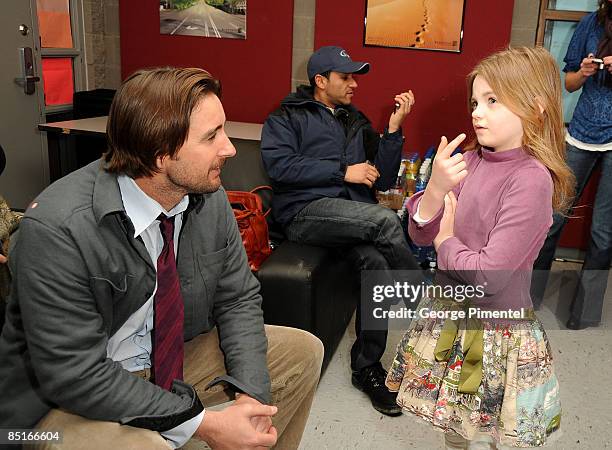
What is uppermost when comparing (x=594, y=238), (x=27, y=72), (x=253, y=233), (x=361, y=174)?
(x=27, y=72)

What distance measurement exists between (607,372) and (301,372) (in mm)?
1689

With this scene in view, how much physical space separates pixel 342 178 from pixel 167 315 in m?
1.37

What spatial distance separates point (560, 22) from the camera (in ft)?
12.4

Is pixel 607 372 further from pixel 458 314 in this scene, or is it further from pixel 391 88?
pixel 391 88

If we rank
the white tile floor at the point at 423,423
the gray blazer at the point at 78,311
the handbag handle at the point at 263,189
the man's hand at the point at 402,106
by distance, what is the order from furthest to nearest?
the handbag handle at the point at 263,189 < the man's hand at the point at 402,106 < the white tile floor at the point at 423,423 < the gray blazer at the point at 78,311

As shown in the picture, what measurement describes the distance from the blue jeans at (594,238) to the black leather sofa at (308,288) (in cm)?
117

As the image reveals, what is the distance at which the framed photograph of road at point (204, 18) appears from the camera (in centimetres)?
434

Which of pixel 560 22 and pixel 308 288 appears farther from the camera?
pixel 560 22

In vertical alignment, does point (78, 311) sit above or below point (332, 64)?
below

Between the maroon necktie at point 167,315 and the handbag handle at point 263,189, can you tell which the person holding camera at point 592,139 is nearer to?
the handbag handle at point 263,189

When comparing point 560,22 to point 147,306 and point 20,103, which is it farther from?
point 20,103

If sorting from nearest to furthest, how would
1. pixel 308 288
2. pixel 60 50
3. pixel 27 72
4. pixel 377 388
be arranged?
pixel 308 288
pixel 377 388
pixel 27 72
pixel 60 50

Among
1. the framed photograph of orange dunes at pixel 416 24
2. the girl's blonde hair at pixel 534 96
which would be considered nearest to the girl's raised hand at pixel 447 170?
the girl's blonde hair at pixel 534 96

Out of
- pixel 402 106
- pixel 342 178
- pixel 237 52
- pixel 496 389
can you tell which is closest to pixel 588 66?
pixel 402 106
